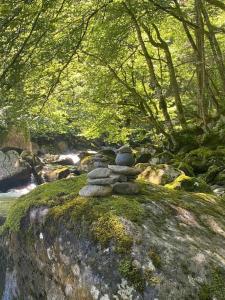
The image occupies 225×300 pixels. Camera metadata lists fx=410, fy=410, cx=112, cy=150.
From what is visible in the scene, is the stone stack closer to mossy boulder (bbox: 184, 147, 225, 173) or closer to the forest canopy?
the forest canopy

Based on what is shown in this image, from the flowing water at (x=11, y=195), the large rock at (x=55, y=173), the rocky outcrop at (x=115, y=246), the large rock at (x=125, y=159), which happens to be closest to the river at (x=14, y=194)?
the flowing water at (x=11, y=195)

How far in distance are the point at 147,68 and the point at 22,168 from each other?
9.07m

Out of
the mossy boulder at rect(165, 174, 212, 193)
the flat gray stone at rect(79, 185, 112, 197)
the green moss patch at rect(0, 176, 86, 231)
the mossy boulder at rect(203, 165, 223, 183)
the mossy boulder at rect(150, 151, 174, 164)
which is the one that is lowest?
the mossy boulder at rect(203, 165, 223, 183)

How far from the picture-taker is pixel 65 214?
14.9 feet

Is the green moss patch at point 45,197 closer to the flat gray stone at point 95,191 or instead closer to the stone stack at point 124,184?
the flat gray stone at point 95,191

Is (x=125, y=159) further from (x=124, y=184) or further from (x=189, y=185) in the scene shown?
(x=189, y=185)

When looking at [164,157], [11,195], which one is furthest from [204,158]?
[11,195]

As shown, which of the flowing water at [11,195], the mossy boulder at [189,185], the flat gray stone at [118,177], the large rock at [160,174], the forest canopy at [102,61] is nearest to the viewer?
the flat gray stone at [118,177]

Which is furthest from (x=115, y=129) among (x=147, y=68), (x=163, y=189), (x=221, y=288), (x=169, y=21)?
(x=221, y=288)

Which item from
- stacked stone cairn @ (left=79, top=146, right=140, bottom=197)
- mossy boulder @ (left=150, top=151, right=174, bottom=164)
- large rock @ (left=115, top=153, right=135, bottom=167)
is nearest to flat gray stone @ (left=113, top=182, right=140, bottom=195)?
stacked stone cairn @ (left=79, top=146, right=140, bottom=197)

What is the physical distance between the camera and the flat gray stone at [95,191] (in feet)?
15.7

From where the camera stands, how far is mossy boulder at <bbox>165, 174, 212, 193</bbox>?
288 inches

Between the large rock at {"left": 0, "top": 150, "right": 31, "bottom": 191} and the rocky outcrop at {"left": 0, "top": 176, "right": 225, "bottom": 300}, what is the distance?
49.9 ft

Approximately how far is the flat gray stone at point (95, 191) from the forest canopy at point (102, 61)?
1711mm
